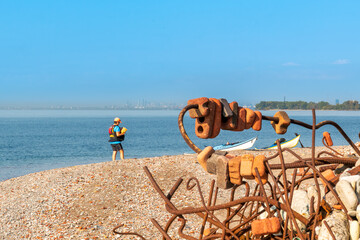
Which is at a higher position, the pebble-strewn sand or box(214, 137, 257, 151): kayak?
the pebble-strewn sand

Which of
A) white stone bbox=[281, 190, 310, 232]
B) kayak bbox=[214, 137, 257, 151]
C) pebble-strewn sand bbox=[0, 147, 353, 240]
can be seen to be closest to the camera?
white stone bbox=[281, 190, 310, 232]

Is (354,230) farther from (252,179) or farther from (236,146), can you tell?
(236,146)

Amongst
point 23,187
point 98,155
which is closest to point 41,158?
point 98,155

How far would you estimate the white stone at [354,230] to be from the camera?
1.62m

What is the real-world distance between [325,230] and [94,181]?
1014cm

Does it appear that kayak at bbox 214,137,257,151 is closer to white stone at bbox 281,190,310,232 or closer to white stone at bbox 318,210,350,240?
white stone at bbox 281,190,310,232

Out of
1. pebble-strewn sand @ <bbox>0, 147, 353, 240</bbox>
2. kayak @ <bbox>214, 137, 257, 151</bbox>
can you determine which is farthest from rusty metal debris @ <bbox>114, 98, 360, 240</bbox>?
kayak @ <bbox>214, 137, 257, 151</bbox>

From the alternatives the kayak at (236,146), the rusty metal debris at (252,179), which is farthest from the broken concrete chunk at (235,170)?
the kayak at (236,146)

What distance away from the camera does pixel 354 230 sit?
1.64 meters

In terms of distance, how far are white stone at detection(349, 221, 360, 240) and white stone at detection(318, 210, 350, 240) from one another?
19 mm

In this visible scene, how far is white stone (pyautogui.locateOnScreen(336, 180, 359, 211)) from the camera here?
1580 millimetres

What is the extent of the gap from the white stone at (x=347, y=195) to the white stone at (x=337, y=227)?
0.07 m

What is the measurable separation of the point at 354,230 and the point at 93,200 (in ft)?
29.6

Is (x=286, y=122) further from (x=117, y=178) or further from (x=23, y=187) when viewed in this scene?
(x=23, y=187)
